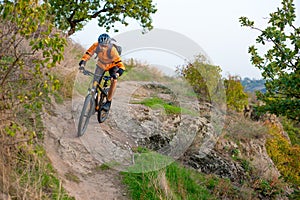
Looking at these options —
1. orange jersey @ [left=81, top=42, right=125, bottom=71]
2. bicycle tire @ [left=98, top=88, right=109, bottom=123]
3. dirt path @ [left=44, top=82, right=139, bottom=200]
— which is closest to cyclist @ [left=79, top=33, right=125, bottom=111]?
orange jersey @ [left=81, top=42, right=125, bottom=71]

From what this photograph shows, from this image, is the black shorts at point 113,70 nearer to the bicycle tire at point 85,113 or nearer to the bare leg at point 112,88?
the bare leg at point 112,88

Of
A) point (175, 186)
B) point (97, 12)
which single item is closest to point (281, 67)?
point (175, 186)

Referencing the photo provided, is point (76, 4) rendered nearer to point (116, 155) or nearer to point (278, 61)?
point (116, 155)

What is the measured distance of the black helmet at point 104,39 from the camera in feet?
21.0

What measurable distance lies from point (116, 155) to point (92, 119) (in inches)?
58.1

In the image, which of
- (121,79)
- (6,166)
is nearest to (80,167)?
(6,166)

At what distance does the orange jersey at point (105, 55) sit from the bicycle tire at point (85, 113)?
78 centimetres

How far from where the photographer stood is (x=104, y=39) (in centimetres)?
645

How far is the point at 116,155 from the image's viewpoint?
7.30 meters

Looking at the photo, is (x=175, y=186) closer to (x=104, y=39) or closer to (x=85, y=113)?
(x=85, y=113)

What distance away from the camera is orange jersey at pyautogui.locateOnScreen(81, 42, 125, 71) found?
6.71 metres

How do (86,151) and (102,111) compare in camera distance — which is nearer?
(86,151)

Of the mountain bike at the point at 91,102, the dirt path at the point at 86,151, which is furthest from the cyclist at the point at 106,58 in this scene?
the dirt path at the point at 86,151

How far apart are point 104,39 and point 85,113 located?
1660 mm
